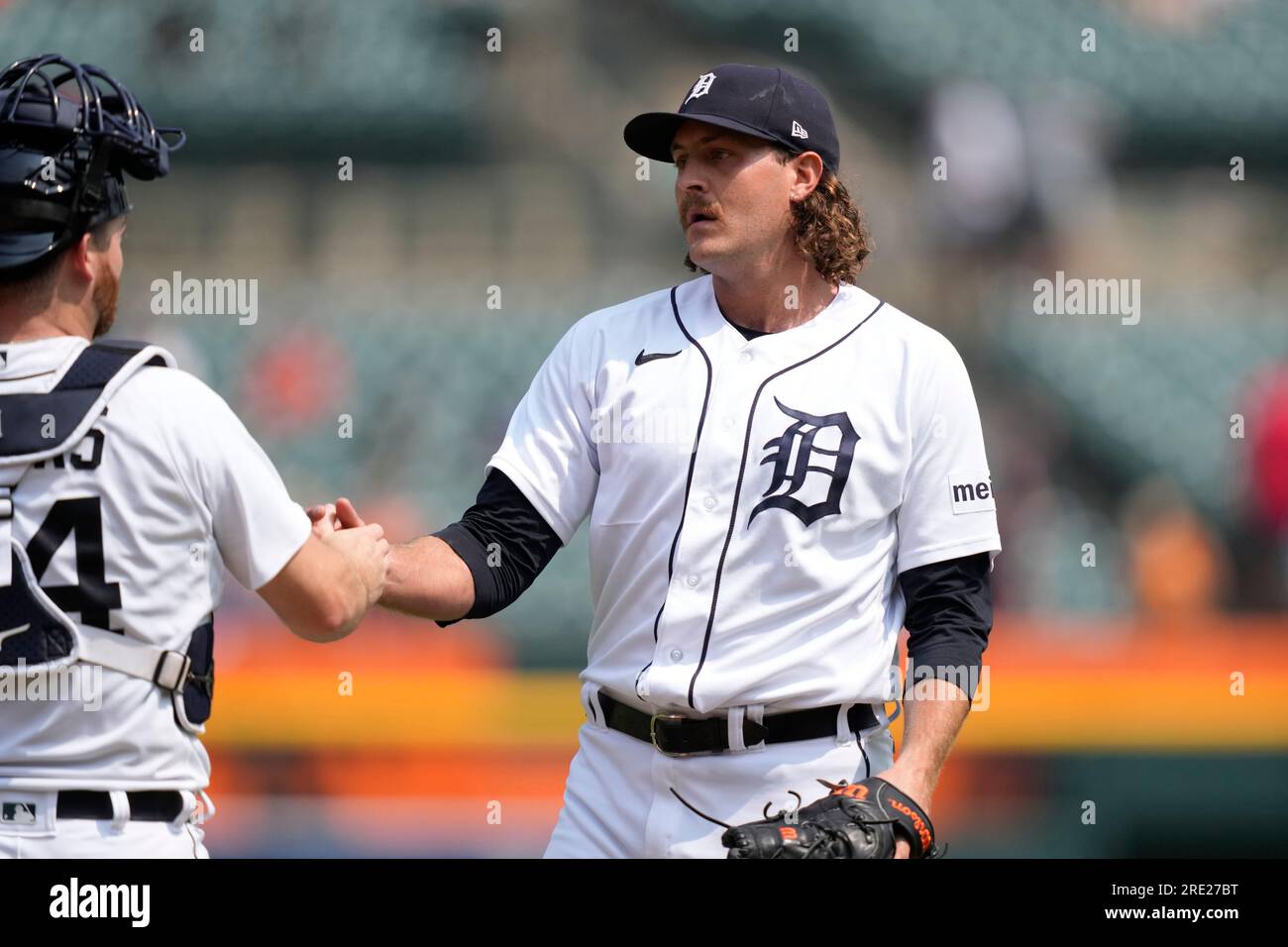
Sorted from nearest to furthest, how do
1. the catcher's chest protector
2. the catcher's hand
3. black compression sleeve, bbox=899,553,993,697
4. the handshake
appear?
the catcher's chest protector → the handshake → the catcher's hand → black compression sleeve, bbox=899,553,993,697

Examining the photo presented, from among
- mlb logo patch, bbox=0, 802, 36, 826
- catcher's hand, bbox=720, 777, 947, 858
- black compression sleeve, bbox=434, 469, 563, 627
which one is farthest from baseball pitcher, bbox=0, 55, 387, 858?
catcher's hand, bbox=720, 777, 947, 858

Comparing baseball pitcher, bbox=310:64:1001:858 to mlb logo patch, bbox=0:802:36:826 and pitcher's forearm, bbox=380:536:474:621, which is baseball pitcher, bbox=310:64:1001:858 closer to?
pitcher's forearm, bbox=380:536:474:621

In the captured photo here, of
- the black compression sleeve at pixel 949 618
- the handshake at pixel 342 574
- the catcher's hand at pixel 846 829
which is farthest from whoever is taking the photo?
the black compression sleeve at pixel 949 618

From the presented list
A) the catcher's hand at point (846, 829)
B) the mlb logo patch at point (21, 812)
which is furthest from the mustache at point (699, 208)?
the mlb logo patch at point (21, 812)

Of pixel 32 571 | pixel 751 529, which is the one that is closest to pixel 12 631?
pixel 32 571

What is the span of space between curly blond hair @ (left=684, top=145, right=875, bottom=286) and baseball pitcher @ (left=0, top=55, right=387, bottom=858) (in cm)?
101

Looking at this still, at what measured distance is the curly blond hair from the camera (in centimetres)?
255

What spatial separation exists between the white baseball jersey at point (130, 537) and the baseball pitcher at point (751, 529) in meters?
0.53

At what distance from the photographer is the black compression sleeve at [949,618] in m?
2.25

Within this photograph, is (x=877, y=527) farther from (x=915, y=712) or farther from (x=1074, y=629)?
(x=1074, y=629)

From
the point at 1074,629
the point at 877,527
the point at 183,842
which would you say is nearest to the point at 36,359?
the point at 183,842

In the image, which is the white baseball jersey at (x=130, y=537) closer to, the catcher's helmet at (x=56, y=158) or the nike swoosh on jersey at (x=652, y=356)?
the catcher's helmet at (x=56, y=158)

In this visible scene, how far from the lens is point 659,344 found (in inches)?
98.8

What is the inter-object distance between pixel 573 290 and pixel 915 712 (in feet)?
15.5
